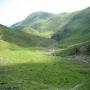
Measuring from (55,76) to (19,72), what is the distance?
2777 cm

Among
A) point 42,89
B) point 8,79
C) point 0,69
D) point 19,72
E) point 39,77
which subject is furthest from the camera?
point 0,69

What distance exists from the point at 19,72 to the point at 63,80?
39101 mm

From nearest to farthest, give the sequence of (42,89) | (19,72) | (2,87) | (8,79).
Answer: (42,89) → (2,87) → (8,79) → (19,72)

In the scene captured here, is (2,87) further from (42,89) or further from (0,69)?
(0,69)

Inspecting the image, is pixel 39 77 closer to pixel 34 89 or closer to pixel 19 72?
pixel 19 72

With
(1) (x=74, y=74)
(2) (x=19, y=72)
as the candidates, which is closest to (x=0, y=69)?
(2) (x=19, y=72)

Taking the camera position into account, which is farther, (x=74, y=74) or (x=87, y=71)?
(x=87, y=71)

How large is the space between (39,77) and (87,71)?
37955mm

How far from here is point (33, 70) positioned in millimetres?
191500

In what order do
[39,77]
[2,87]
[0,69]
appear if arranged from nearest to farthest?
[2,87]
[39,77]
[0,69]

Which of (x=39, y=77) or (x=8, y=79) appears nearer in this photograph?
(x=8, y=79)

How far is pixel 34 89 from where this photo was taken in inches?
4978

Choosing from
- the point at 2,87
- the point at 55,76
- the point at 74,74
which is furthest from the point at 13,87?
the point at 74,74

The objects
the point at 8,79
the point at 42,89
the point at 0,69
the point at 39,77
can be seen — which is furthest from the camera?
the point at 0,69
